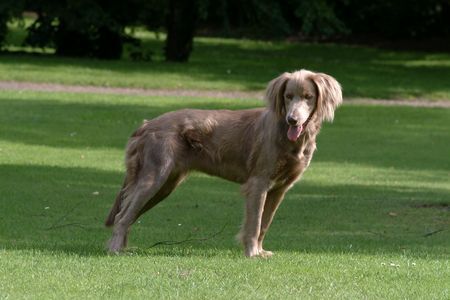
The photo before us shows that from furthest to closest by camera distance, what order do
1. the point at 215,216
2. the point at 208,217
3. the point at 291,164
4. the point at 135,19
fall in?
the point at 135,19, the point at 215,216, the point at 208,217, the point at 291,164

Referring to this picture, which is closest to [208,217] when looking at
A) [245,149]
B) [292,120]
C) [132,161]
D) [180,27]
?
[132,161]

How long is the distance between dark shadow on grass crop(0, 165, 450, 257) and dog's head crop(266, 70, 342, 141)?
57.6 inches

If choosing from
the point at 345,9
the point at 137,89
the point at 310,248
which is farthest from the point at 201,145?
the point at 345,9

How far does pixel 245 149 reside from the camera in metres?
10.8

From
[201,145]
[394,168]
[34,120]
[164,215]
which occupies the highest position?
[201,145]

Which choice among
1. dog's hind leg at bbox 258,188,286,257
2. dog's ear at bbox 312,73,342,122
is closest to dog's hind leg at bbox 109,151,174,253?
dog's hind leg at bbox 258,188,286,257

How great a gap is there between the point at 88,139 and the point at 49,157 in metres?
2.90

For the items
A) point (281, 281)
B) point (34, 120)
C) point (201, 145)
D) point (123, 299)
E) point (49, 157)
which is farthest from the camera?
point (34, 120)

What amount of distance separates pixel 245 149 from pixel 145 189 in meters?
1.03

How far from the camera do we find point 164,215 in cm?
1462

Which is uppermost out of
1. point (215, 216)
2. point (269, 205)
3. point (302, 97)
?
point (302, 97)

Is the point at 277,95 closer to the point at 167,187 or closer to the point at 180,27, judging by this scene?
the point at 167,187

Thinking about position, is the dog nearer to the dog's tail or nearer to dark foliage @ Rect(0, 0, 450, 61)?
the dog's tail

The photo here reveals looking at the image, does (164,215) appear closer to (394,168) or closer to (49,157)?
(49,157)
